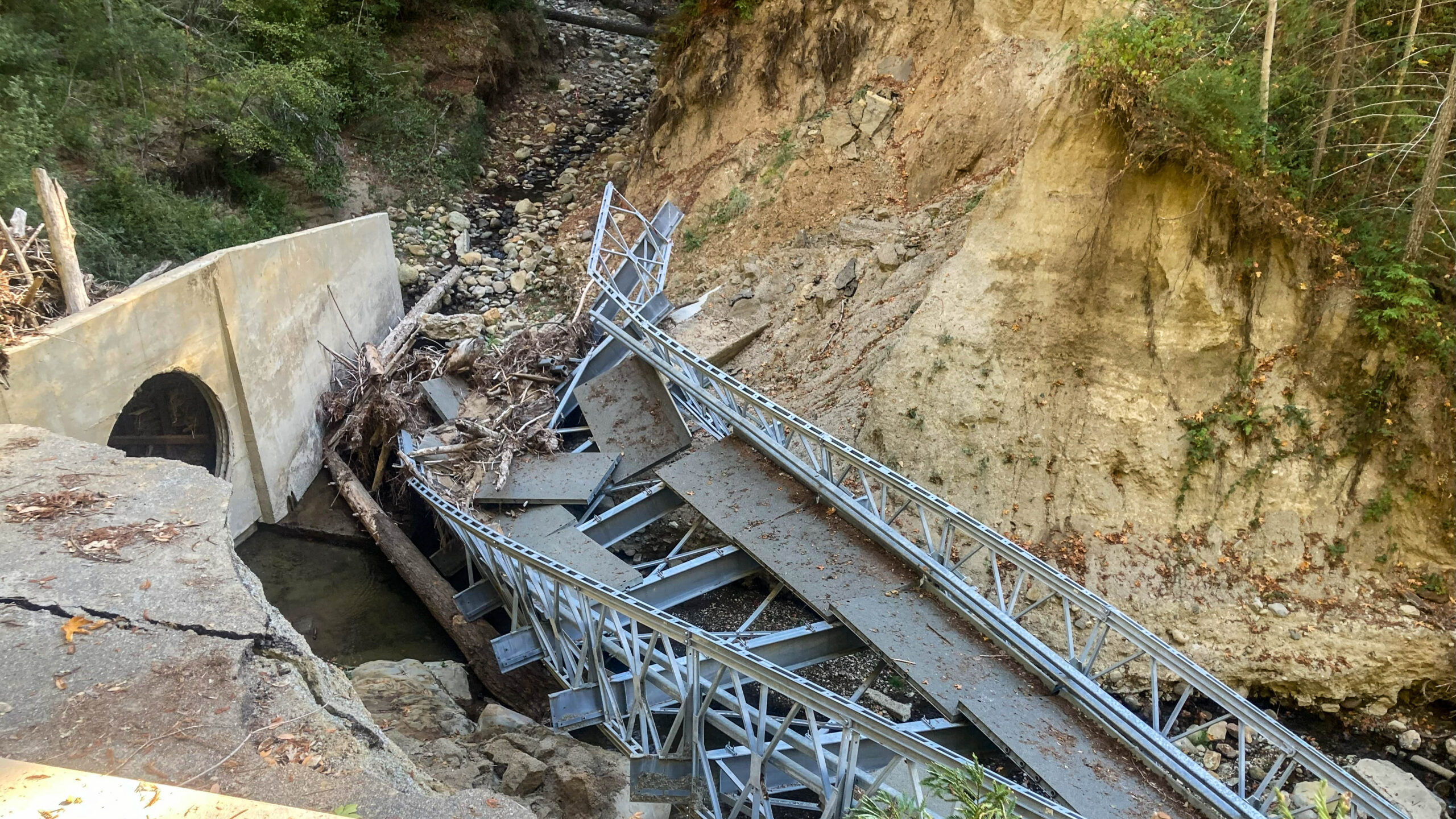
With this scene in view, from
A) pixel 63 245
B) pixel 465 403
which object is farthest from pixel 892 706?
pixel 63 245

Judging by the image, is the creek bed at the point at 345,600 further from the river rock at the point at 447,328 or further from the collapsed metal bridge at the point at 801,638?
the river rock at the point at 447,328

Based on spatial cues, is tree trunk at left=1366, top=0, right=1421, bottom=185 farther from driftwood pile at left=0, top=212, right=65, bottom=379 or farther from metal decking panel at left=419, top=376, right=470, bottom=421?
driftwood pile at left=0, top=212, right=65, bottom=379

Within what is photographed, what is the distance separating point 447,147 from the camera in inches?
778

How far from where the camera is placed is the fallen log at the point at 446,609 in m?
9.20

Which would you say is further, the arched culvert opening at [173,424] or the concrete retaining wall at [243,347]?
the arched culvert opening at [173,424]

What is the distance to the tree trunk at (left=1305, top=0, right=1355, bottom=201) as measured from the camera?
339 inches

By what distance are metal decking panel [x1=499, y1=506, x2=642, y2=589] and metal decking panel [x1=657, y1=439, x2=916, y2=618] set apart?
3.15 feet

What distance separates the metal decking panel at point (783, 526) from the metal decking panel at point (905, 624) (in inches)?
0.4

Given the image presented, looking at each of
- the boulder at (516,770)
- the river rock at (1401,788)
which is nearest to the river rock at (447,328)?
the boulder at (516,770)

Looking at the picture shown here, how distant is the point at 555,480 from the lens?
382 inches

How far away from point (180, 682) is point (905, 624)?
5.12 m

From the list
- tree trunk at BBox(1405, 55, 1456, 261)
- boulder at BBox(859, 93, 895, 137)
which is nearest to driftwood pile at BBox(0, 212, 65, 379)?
boulder at BBox(859, 93, 895, 137)

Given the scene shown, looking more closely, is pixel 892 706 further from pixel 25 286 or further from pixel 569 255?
pixel 569 255

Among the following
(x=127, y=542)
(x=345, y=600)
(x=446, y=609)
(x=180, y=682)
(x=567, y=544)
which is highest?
(x=127, y=542)
